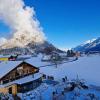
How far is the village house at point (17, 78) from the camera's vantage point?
42.4 m

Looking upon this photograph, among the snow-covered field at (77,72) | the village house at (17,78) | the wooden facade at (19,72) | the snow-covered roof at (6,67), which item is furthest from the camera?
the snow-covered field at (77,72)

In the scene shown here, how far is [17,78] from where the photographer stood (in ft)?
153

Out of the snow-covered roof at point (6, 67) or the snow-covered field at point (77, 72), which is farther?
the snow-covered field at point (77, 72)

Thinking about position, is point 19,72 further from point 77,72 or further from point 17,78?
point 77,72

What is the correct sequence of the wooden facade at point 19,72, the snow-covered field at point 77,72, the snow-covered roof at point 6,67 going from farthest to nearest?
the snow-covered field at point 77,72 → the snow-covered roof at point 6,67 → the wooden facade at point 19,72

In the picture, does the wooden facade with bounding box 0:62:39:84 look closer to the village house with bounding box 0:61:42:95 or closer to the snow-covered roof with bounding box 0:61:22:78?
the village house with bounding box 0:61:42:95

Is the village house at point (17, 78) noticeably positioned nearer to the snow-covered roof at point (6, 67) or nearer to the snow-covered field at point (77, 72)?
the snow-covered roof at point (6, 67)

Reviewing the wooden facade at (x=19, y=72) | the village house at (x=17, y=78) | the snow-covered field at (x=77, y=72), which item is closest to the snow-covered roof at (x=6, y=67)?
the village house at (x=17, y=78)

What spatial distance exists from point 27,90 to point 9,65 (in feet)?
21.9

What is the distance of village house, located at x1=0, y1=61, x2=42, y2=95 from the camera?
42438mm

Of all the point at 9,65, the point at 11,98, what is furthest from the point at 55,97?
→ the point at 9,65

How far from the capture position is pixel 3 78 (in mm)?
42719

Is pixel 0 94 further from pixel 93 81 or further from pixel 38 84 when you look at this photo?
pixel 93 81

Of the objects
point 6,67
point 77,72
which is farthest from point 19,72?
point 77,72
